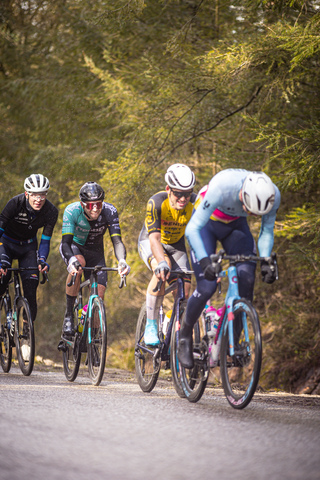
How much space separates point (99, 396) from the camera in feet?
21.0

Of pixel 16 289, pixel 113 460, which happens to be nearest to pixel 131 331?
pixel 16 289

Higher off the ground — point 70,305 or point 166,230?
point 166,230

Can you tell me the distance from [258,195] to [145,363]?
2.77 metres

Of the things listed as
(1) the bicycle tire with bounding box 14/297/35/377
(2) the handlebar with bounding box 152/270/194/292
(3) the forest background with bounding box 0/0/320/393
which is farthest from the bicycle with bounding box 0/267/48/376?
(3) the forest background with bounding box 0/0/320/393

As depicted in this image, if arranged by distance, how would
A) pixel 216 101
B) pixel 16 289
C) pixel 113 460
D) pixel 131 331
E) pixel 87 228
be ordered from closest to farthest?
pixel 113 460
pixel 87 228
pixel 16 289
pixel 216 101
pixel 131 331

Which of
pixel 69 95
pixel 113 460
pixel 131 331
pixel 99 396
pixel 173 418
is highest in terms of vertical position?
pixel 69 95

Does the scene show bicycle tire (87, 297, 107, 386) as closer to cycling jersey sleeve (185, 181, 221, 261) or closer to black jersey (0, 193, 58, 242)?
black jersey (0, 193, 58, 242)

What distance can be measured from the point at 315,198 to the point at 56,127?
31.2 ft

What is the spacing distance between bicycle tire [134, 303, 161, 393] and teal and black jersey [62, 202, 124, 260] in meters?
1.17

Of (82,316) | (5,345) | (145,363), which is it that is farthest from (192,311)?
(5,345)

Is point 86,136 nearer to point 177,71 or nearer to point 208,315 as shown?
point 177,71

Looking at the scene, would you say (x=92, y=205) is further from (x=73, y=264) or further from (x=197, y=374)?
(x=197, y=374)

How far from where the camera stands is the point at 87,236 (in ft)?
27.0

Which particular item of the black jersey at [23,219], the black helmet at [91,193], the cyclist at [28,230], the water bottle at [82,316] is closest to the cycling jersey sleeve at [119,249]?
the black helmet at [91,193]
